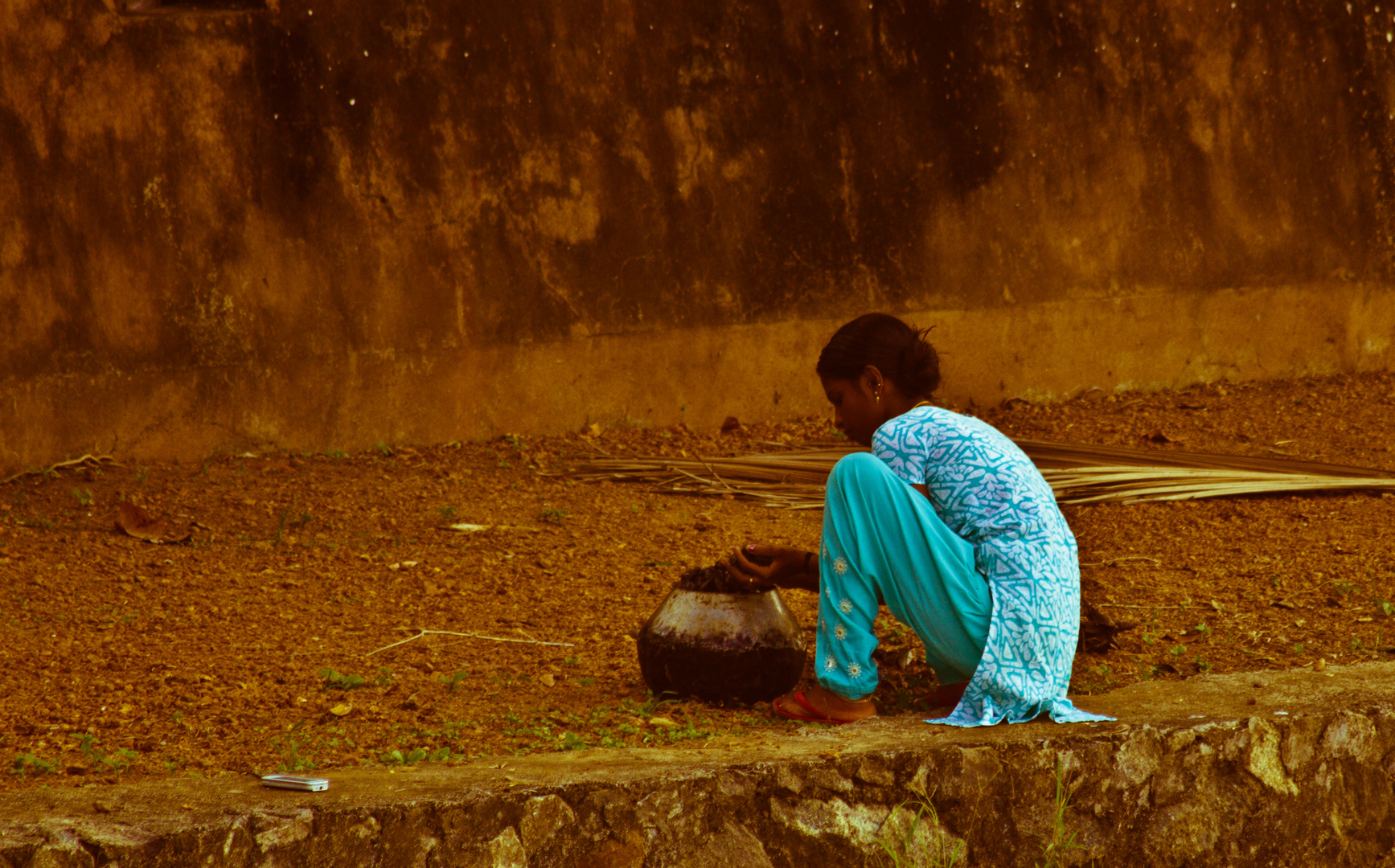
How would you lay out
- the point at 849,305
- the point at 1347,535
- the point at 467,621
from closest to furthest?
the point at 467,621
the point at 1347,535
the point at 849,305

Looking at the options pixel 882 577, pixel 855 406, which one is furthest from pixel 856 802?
pixel 855 406

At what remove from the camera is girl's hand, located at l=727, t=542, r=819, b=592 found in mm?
2834

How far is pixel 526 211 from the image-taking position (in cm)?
555

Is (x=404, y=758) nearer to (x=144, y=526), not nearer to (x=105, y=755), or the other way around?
(x=105, y=755)

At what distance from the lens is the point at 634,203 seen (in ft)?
18.6

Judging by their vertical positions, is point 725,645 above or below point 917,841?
above

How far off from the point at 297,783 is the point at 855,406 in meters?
1.33

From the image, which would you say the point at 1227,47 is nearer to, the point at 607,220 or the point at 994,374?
the point at 994,374

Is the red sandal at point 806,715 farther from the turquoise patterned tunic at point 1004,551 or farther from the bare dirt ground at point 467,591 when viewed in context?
the turquoise patterned tunic at point 1004,551

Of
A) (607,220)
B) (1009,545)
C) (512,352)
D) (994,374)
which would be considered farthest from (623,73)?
(1009,545)

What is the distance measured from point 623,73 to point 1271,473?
301 cm

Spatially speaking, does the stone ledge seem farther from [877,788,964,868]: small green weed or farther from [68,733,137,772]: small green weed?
[68,733,137,772]: small green weed

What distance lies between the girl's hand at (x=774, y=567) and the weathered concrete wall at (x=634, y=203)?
9.51ft

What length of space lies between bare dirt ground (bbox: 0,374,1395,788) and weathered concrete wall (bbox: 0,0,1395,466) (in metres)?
0.28
